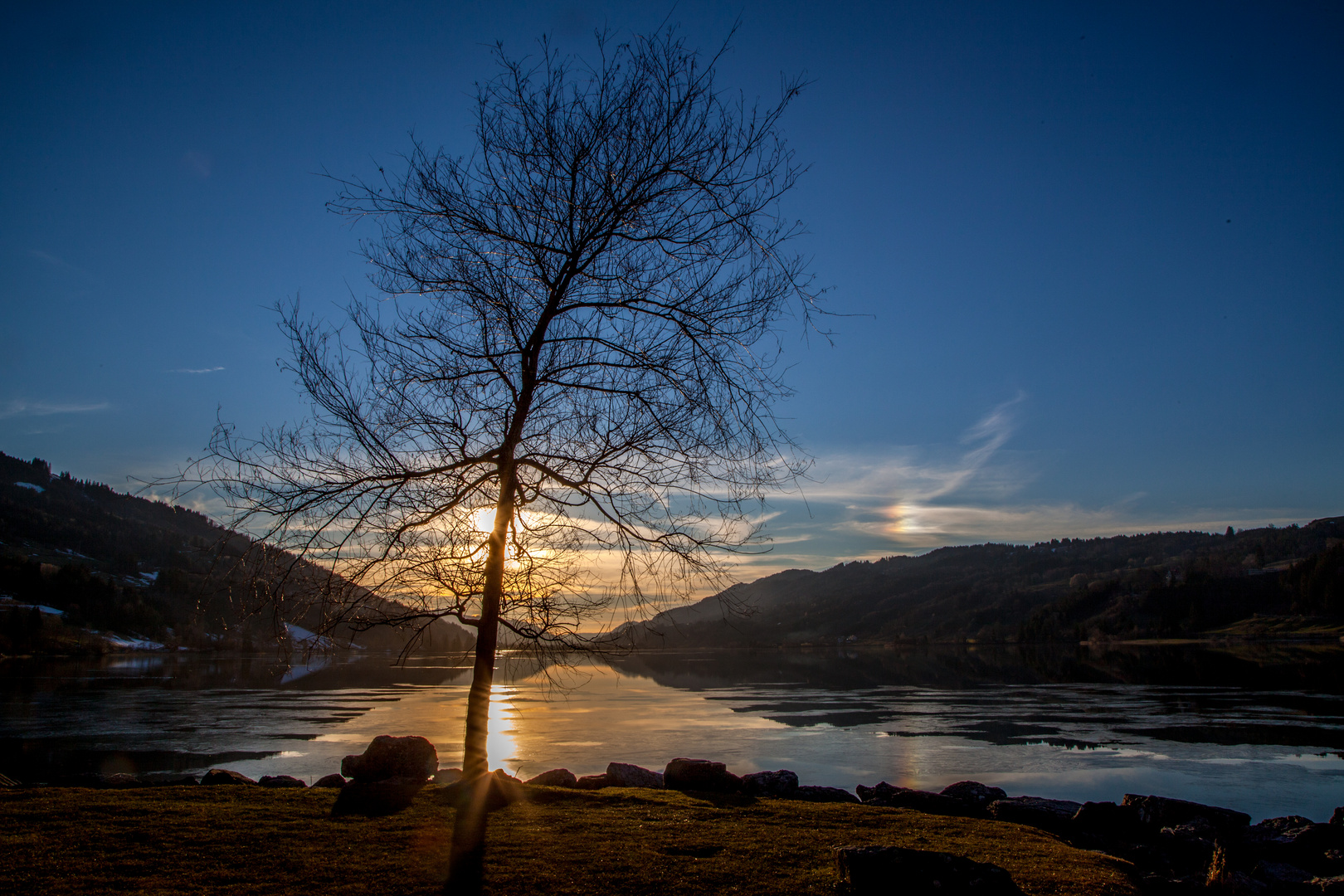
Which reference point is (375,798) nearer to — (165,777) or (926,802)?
(926,802)

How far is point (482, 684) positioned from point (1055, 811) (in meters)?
10.4

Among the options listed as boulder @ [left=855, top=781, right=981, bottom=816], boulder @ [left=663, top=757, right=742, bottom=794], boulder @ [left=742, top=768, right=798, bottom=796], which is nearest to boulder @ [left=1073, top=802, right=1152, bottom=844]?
boulder @ [left=855, top=781, right=981, bottom=816]

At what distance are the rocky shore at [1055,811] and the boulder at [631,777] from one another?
0.08ft

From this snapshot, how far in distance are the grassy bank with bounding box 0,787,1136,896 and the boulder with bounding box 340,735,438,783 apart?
2.71 meters

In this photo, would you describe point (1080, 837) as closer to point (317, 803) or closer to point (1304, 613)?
point (317, 803)

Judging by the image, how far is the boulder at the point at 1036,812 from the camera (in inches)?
465

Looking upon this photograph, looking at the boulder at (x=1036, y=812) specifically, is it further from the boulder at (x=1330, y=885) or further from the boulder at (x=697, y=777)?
the boulder at (x=697, y=777)

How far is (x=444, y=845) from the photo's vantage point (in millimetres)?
6844

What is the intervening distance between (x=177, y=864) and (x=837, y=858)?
5646mm

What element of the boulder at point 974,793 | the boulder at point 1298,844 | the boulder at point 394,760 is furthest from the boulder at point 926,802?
the boulder at point 394,760

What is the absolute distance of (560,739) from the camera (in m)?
25.2

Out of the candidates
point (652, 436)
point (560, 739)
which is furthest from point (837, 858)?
Result: point (560, 739)

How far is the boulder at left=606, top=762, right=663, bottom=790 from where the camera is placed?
13359 millimetres

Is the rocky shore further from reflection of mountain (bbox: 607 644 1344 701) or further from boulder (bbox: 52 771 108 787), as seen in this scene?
reflection of mountain (bbox: 607 644 1344 701)
